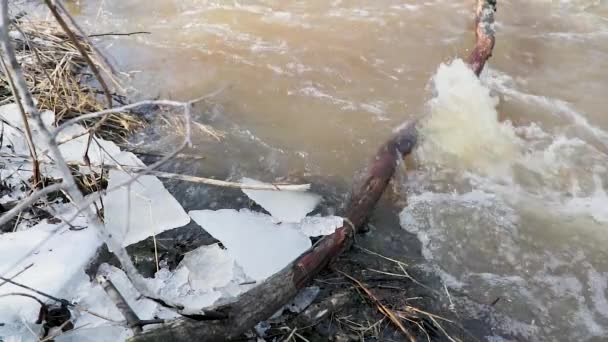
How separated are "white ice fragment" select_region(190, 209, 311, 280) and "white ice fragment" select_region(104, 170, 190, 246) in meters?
0.13

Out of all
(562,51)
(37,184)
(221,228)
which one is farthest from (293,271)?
(562,51)

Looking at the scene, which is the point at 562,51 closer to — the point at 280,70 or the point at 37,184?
the point at 280,70

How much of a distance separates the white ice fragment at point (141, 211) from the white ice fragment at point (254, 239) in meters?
0.13

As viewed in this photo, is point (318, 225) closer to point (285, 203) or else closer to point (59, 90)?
point (285, 203)

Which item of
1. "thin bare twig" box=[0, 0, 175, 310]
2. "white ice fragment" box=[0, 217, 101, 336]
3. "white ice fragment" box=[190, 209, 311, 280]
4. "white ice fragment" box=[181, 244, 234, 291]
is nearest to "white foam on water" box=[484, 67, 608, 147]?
"white ice fragment" box=[190, 209, 311, 280]

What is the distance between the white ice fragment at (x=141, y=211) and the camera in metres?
2.40

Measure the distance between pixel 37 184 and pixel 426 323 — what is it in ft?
6.68

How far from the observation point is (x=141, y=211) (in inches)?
98.0

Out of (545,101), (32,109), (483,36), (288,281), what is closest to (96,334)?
(288,281)

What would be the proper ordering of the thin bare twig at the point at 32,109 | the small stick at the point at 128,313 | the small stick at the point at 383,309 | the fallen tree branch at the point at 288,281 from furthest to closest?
the small stick at the point at 383,309 < the fallen tree branch at the point at 288,281 < the small stick at the point at 128,313 < the thin bare twig at the point at 32,109

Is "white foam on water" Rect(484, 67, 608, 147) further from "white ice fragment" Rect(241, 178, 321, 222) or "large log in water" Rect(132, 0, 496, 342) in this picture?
"white ice fragment" Rect(241, 178, 321, 222)

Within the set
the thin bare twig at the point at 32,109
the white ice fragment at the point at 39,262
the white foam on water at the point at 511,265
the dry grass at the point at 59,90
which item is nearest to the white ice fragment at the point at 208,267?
the white ice fragment at the point at 39,262

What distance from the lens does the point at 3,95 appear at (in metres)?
3.25

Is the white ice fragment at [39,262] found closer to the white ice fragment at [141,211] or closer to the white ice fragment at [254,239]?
the white ice fragment at [141,211]
